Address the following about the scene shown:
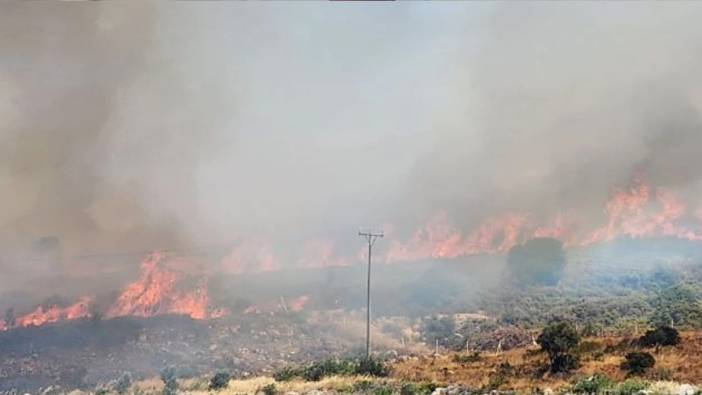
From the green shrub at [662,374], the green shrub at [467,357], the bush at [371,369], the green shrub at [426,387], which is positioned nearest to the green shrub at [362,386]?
the bush at [371,369]

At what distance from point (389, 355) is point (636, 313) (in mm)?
19757

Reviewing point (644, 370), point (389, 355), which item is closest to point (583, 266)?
point (389, 355)

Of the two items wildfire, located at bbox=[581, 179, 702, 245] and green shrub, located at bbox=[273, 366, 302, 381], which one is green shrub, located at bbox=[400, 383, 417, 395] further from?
wildfire, located at bbox=[581, 179, 702, 245]

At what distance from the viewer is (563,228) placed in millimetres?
67438

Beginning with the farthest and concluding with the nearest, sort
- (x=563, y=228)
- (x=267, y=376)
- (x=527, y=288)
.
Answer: (x=563, y=228)
(x=527, y=288)
(x=267, y=376)

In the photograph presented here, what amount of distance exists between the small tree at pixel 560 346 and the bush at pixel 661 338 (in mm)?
4379

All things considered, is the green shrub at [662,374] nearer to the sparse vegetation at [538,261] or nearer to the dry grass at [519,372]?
the dry grass at [519,372]

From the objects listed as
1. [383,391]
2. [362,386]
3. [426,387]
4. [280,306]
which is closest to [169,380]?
[362,386]

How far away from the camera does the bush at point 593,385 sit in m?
34.0

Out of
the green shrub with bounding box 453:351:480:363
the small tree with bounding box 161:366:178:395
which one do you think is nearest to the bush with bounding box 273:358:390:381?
the green shrub with bounding box 453:351:480:363

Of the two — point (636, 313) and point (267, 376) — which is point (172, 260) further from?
point (636, 313)

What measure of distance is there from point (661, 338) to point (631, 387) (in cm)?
892

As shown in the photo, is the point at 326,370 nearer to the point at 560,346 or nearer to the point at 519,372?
the point at 519,372

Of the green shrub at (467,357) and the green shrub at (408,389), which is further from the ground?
the green shrub at (467,357)
